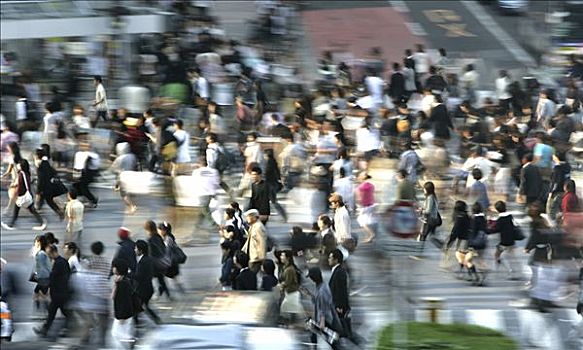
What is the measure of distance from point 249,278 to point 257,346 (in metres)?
2.47

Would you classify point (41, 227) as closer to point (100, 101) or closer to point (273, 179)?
point (273, 179)

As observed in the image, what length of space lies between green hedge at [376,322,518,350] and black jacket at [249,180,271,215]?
19.1 ft

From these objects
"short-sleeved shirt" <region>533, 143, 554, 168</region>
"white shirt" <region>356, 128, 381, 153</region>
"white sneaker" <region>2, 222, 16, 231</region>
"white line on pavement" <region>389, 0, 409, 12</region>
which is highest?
"white line on pavement" <region>389, 0, 409, 12</region>

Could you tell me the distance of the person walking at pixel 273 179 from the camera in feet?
77.6

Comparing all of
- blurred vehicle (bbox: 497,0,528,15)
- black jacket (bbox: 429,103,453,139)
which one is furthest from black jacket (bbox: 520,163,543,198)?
blurred vehicle (bbox: 497,0,528,15)

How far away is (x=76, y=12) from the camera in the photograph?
30266 mm

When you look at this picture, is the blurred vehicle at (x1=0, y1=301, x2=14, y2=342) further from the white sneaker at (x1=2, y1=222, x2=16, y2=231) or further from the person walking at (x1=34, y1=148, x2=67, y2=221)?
the white sneaker at (x1=2, y1=222, x2=16, y2=231)

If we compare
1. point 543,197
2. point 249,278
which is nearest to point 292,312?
point 249,278

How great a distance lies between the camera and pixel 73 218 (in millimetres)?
22156

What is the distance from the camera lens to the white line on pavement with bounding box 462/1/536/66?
111ft

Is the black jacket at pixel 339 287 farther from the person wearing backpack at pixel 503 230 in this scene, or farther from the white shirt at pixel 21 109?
the white shirt at pixel 21 109

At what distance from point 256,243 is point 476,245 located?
9.93 feet

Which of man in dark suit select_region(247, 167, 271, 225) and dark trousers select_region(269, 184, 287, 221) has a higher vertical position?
man in dark suit select_region(247, 167, 271, 225)

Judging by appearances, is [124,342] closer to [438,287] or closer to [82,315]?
[82,315]
